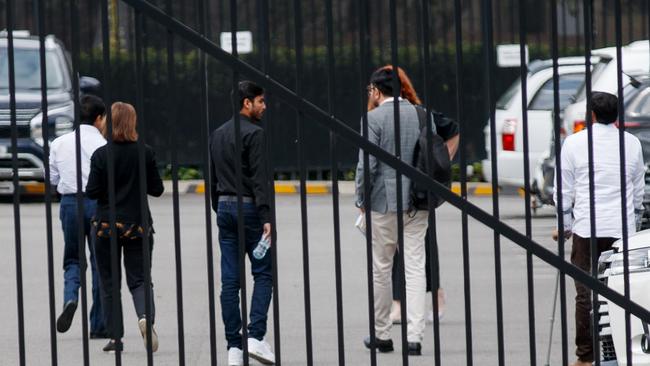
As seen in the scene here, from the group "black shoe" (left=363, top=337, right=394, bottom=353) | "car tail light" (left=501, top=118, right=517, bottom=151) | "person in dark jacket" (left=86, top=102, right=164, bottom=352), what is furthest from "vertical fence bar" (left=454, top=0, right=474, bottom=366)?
"car tail light" (left=501, top=118, right=517, bottom=151)

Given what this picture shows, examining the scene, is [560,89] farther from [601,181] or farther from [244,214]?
[244,214]

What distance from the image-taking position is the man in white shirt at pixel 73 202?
9367 mm

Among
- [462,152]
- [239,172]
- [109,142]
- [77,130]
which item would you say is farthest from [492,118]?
[77,130]

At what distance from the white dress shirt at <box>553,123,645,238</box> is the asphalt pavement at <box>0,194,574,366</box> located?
988 mm

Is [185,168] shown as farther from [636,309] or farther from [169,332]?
[636,309]

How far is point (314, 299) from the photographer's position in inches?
454

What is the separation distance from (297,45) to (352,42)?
50.6 feet

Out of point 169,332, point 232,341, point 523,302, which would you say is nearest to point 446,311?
point 523,302

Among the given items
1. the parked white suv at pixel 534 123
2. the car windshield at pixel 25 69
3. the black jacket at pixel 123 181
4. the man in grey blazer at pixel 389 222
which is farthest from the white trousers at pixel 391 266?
the car windshield at pixel 25 69

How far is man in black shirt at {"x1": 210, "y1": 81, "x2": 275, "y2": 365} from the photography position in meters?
7.84

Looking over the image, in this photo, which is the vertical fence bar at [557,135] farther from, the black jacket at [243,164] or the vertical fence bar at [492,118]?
the black jacket at [243,164]

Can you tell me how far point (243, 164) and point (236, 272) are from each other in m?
0.82

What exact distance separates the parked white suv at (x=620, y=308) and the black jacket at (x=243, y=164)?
6.07 feet

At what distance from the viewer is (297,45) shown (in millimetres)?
4883
